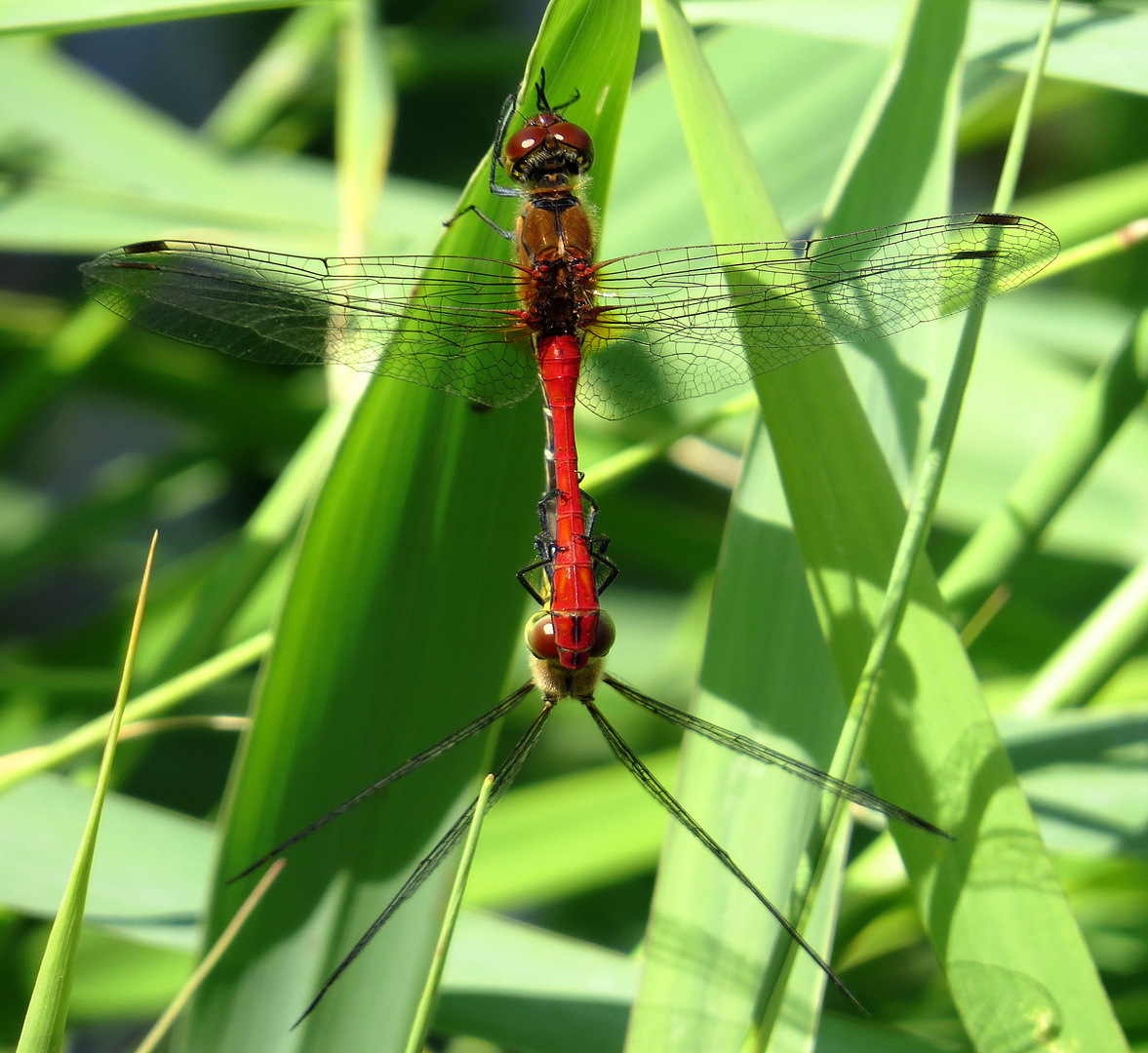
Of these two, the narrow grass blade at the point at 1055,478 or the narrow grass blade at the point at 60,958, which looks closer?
the narrow grass blade at the point at 60,958

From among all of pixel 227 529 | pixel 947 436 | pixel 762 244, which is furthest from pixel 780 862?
pixel 227 529

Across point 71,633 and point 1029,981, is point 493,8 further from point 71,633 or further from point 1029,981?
point 1029,981

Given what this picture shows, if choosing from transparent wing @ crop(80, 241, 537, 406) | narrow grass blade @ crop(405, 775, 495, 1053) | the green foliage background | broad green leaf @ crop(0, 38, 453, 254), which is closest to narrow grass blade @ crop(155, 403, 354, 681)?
the green foliage background

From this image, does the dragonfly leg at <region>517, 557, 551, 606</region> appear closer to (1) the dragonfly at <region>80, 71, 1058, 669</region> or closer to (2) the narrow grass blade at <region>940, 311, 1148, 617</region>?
(1) the dragonfly at <region>80, 71, 1058, 669</region>

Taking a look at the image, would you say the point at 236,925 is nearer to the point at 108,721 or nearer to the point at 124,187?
the point at 108,721

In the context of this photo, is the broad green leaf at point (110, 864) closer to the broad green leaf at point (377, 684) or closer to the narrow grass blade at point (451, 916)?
the broad green leaf at point (377, 684)

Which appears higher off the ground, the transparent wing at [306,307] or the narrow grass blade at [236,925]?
the transparent wing at [306,307]

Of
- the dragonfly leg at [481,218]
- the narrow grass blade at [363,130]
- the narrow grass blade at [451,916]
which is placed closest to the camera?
the narrow grass blade at [451,916]

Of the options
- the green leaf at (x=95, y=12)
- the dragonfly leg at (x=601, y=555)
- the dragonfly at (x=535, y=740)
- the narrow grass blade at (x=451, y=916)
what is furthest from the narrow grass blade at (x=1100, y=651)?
the green leaf at (x=95, y=12)
